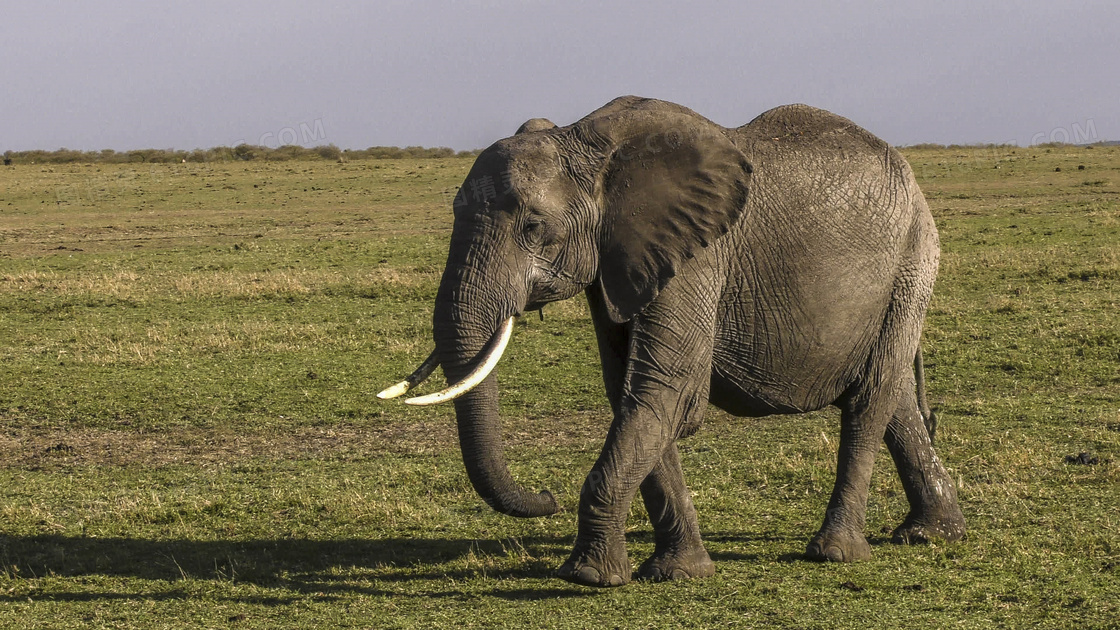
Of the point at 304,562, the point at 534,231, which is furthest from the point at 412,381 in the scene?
the point at 304,562

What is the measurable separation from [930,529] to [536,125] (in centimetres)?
338

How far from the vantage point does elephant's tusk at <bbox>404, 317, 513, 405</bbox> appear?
5680mm

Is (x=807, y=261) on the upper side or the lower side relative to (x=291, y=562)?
upper

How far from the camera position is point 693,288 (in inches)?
251

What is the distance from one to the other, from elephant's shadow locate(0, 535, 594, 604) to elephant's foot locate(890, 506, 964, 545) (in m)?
2.05

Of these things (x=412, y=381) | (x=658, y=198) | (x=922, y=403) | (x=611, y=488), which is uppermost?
(x=658, y=198)

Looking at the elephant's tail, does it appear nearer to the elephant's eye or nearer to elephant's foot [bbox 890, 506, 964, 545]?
elephant's foot [bbox 890, 506, 964, 545]

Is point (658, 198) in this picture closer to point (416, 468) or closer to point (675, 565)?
point (675, 565)

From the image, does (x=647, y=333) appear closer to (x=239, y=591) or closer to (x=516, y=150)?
(x=516, y=150)

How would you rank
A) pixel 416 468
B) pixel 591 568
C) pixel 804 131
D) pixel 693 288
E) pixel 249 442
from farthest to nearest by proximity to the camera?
pixel 249 442, pixel 416 468, pixel 804 131, pixel 693 288, pixel 591 568

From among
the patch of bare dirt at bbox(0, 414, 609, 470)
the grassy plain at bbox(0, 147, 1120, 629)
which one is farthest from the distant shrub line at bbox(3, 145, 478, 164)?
the patch of bare dirt at bbox(0, 414, 609, 470)

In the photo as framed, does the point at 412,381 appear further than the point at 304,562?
No

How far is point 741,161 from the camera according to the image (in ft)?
21.2

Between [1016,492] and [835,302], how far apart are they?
2646 millimetres
